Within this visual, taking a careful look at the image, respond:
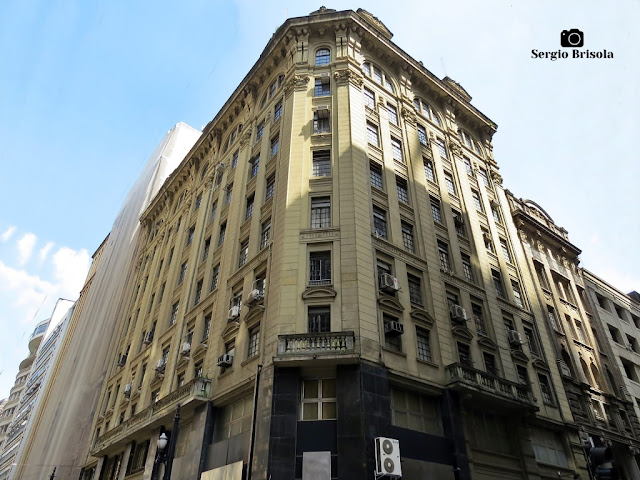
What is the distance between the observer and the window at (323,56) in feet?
99.2

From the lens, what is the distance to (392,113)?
101ft

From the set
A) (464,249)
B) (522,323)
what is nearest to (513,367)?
(522,323)

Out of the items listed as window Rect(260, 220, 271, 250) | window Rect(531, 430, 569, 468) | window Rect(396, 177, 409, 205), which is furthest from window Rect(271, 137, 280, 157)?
window Rect(531, 430, 569, 468)

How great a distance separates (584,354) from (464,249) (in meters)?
15.6

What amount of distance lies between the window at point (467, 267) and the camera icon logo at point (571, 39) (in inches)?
505

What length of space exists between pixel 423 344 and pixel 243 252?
1090 centimetres

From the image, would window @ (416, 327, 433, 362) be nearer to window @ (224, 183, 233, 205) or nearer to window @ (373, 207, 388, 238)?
window @ (373, 207, 388, 238)

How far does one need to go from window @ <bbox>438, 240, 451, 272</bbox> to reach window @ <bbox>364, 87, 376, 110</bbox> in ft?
31.6

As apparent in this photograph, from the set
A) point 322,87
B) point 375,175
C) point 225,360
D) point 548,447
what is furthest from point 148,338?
point 548,447

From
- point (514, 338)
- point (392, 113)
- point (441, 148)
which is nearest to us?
point (514, 338)

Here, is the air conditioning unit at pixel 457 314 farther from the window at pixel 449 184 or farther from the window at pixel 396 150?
the window at pixel 449 184

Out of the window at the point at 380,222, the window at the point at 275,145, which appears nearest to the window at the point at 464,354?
the window at the point at 380,222

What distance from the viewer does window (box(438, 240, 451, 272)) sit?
25.9 metres

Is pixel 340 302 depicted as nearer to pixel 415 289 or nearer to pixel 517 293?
pixel 415 289
